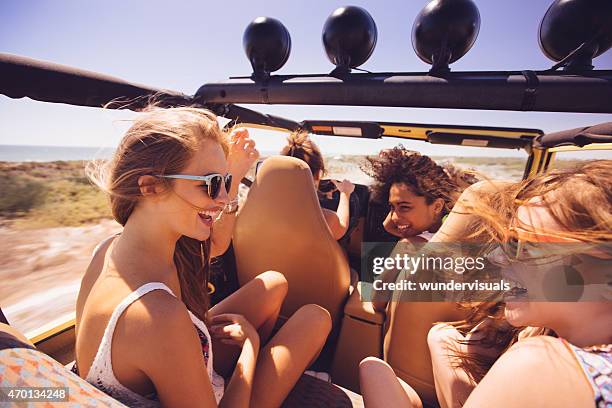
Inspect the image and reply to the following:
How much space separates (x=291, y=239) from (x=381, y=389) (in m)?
0.79

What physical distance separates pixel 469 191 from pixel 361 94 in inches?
22.0

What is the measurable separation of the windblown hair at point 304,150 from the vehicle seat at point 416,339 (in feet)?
4.17

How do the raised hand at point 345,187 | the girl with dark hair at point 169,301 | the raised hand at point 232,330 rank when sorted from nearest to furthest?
the girl with dark hair at point 169,301
the raised hand at point 232,330
the raised hand at point 345,187

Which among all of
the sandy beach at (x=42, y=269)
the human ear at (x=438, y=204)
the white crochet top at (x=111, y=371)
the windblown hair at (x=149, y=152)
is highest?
the windblown hair at (x=149, y=152)

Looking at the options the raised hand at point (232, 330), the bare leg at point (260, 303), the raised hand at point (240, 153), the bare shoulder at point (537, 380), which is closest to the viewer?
the bare shoulder at point (537, 380)

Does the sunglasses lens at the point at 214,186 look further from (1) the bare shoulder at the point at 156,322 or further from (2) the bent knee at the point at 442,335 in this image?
(2) the bent knee at the point at 442,335

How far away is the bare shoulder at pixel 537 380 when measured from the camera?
451mm

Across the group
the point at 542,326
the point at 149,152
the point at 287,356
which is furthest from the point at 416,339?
the point at 149,152

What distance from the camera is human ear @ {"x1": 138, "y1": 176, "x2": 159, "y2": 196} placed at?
0.86 metres

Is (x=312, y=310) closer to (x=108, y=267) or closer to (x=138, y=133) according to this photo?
(x=108, y=267)

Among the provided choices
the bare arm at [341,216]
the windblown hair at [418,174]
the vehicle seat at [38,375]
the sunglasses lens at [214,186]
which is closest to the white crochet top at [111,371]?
the vehicle seat at [38,375]

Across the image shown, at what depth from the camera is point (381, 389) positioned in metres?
0.88

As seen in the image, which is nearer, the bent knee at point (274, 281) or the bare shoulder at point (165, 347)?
the bare shoulder at point (165, 347)

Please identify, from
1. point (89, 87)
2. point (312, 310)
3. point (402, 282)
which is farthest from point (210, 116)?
point (402, 282)
